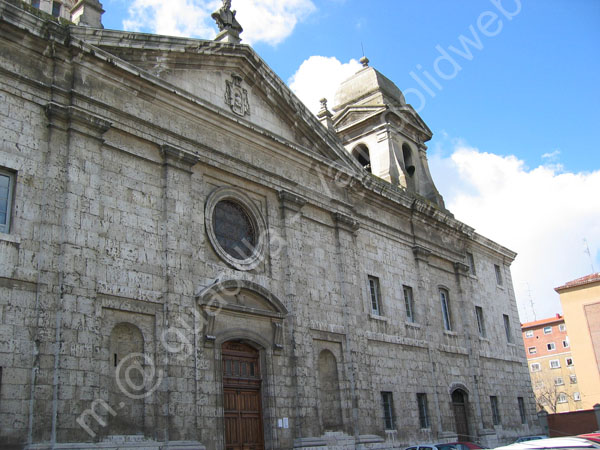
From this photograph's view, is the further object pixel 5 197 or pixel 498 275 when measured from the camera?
pixel 498 275

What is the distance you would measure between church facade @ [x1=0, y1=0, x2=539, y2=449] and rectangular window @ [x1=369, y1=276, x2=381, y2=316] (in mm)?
73

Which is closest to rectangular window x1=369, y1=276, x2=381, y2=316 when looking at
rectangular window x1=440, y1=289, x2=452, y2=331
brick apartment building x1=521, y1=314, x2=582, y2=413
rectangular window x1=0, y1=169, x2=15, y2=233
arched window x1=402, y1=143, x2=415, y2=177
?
rectangular window x1=440, y1=289, x2=452, y2=331

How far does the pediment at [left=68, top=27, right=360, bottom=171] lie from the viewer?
14.3 m

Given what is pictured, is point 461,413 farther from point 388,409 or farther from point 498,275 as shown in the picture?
point 498,275

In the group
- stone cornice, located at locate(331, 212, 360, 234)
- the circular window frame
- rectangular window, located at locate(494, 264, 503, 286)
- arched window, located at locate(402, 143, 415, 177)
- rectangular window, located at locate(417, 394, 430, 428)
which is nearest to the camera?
the circular window frame

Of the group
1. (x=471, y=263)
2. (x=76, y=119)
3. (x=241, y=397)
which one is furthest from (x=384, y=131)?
(x=76, y=119)

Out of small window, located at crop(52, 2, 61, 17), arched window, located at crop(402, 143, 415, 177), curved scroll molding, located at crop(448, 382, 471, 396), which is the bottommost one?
curved scroll molding, located at crop(448, 382, 471, 396)

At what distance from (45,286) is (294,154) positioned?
28.8 ft

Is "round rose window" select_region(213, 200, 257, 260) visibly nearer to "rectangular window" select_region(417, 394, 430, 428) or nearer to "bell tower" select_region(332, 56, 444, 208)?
"rectangular window" select_region(417, 394, 430, 428)

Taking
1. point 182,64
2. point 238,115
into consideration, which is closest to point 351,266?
point 238,115

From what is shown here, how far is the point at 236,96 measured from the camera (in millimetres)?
16781

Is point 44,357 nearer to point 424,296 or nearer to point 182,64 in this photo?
point 182,64

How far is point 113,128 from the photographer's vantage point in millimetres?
13234

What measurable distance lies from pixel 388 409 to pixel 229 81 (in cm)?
1077
